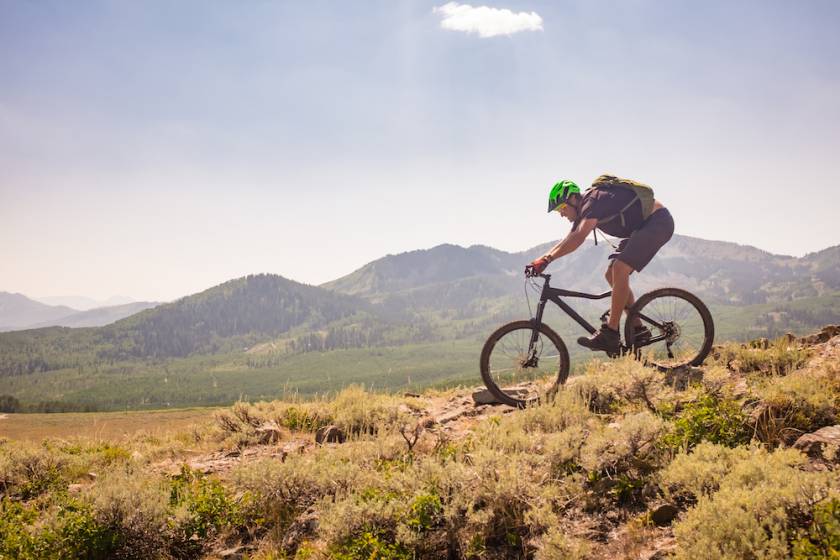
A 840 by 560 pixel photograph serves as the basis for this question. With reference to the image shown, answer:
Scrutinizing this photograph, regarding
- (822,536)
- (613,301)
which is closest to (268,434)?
(613,301)

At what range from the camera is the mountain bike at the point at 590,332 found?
24.5 ft

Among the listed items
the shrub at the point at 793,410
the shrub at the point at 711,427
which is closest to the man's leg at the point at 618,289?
the shrub at the point at 711,427

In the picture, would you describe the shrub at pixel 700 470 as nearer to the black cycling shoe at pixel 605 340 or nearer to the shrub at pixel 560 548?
the shrub at pixel 560 548

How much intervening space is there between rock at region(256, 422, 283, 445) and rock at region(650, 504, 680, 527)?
576 cm

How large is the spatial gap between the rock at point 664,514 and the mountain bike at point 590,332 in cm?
349

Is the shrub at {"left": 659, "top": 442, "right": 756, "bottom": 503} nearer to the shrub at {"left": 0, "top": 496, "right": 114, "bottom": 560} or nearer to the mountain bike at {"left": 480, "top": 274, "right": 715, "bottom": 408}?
the mountain bike at {"left": 480, "top": 274, "right": 715, "bottom": 408}

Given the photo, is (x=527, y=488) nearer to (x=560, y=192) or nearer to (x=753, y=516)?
(x=753, y=516)

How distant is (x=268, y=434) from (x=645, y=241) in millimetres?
6910

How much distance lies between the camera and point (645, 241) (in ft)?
23.7

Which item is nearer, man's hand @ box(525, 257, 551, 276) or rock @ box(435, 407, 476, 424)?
man's hand @ box(525, 257, 551, 276)

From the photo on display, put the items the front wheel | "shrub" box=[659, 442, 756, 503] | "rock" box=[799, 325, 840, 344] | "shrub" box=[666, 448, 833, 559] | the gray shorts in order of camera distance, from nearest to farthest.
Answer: "shrub" box=[666, 448, 833, 559] → "shrub" box=[659, 442, 756, 503] → the gray shorts → the front wheel → "rock" box=[799, 325, 840, 344]

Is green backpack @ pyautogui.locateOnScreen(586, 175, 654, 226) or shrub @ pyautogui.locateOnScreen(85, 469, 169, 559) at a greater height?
green backpack @ pyautogui.locateOnScreen(586, 175, 654, 226)

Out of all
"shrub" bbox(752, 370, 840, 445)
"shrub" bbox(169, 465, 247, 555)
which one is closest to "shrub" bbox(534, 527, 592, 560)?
"shrub" bbox(752, 370, 840, 445)

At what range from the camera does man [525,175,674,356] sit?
23.6 ft
